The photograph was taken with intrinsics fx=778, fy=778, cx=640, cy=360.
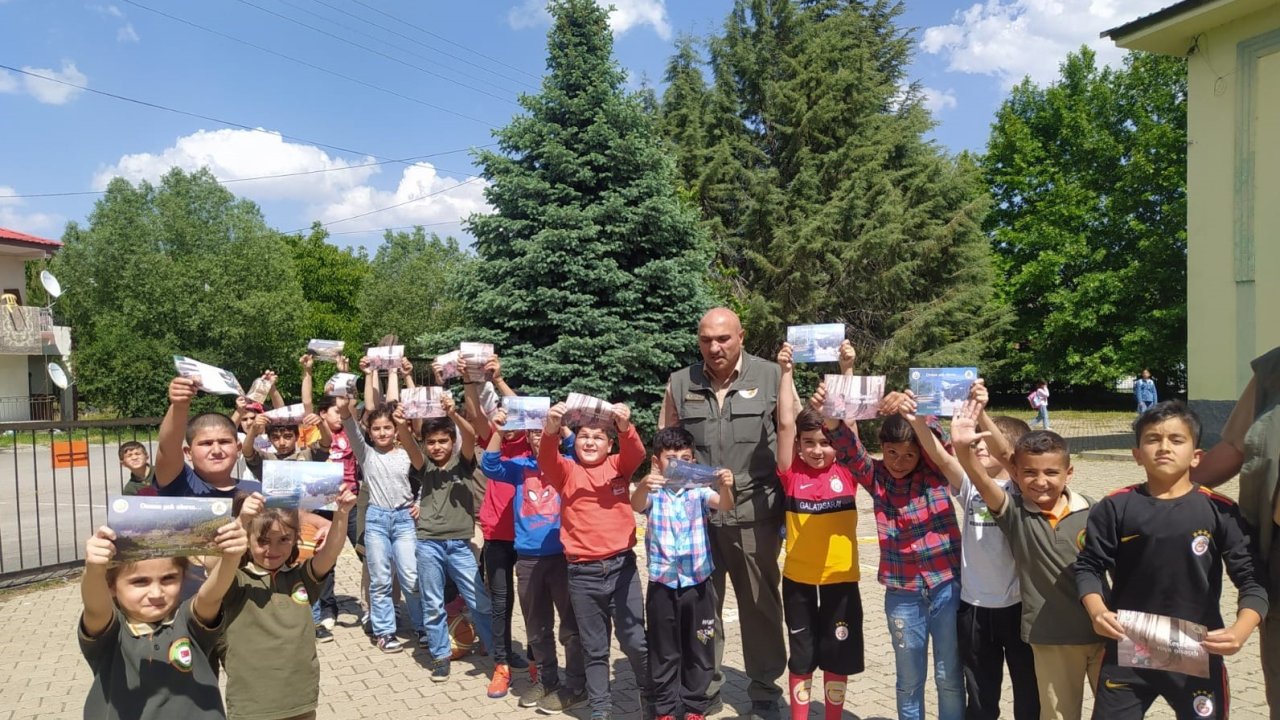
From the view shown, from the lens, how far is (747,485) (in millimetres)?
4527

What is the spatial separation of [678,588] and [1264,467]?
271 centimetres

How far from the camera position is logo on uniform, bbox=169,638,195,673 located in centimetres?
280

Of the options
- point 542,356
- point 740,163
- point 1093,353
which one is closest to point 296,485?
point 542,356

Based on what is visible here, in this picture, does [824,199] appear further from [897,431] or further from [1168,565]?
[1168,565]

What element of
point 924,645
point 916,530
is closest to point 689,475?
point 916,530

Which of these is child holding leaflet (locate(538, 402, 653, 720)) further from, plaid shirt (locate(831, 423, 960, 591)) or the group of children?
plaid shirt (locate(831, 423, 960, 591))

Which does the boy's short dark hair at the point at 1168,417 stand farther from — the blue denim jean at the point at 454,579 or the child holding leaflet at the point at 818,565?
the blue denim jean at the point at 454,579

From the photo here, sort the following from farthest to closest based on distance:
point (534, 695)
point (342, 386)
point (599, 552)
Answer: point (342, 386)
point (534, 695)
point (599, 552)

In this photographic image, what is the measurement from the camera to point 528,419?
4871 mm

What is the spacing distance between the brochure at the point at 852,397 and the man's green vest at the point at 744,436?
2.24 feet

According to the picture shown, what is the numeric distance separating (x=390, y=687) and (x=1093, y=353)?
34367mm

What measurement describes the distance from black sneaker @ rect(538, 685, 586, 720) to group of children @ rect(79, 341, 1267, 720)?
14 millimetres

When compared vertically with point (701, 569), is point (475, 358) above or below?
above

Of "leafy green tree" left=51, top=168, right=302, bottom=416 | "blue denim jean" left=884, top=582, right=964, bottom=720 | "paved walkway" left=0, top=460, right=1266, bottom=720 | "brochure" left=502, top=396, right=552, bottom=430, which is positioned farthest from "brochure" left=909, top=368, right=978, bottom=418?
"leafy green tree" left=51, top=168, right=302, bottom=416
